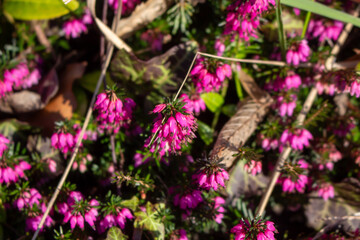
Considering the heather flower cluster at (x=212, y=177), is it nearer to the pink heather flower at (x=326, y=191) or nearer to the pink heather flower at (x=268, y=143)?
the pink heather flower at (x=268, y=143)

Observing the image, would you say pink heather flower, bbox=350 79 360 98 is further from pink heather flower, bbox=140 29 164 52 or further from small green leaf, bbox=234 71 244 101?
pink heather flower, bbox=140 29 164 52

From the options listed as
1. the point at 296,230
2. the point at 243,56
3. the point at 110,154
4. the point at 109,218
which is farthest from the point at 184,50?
the point at 296,230

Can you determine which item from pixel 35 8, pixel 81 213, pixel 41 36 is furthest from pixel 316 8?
pixel 41 36

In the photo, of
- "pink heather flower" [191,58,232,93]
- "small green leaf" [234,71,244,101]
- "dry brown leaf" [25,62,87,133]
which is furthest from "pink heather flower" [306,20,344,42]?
"dry brown leaf" [25,62,87,133]

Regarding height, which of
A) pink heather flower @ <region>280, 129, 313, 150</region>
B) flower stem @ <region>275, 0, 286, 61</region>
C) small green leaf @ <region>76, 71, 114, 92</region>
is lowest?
small green leaf @ <region>76, 71, 114, 92</region>

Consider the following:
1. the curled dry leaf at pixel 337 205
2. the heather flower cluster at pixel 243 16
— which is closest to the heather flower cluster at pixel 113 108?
the heather flower cluster at pixel 243 16

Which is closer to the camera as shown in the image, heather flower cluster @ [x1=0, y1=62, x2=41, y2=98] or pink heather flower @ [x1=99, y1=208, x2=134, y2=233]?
pink heather flower @ [x1=99, y1=208, x2=134, y2=233]

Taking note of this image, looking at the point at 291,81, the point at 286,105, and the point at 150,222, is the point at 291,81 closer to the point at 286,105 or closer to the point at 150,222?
the point at 286,105

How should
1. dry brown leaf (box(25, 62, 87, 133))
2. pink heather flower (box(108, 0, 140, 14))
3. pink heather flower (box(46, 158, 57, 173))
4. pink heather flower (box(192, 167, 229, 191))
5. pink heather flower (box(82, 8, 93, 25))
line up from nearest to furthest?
pink heather flower (box(192, 167, 229, 191)) → pink heather flower (box(46, 158, 57, 173)) → pink heather flower (box(108, 0, 140, 14)) → dry brown leaf (box(25, 62, 87, 133)) → pink heather flower (box(82, 8, 93, 25))

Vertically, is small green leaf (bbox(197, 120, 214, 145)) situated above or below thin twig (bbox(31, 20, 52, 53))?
below
